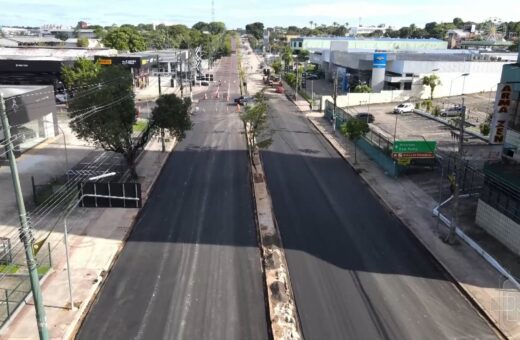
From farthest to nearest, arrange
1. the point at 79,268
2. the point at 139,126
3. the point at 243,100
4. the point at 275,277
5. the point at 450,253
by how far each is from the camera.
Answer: the point at 243,100
the point at 139,126
the point at 450,253
the point at 79,268
the point at 275,277

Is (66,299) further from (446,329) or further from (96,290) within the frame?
(446,329)

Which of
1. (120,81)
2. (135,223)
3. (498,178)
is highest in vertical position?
(120,81)

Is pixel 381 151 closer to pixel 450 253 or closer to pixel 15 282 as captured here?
pixel 450 253

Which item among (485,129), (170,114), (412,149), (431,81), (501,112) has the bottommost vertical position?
(485,129)

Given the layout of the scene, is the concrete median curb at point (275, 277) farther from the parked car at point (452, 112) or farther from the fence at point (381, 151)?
the parked car at point (452, 112)

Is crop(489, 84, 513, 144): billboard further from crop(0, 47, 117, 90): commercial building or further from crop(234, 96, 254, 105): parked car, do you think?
crop(0, 47, 117, 90): commercial building

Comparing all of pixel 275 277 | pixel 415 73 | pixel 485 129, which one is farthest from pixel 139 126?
pixel 415 73

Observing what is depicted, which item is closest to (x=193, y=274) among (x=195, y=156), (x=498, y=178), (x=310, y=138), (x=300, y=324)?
(x=300, y=324)
